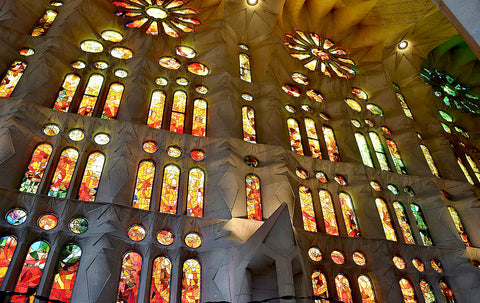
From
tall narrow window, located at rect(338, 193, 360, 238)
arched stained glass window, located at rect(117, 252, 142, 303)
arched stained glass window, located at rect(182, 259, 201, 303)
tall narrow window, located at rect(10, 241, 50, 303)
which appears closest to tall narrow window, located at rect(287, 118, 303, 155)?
tall narrow window, located at rect(338, 193, 360, 238)

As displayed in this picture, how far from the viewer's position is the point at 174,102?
1502cm

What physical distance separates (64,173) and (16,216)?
5.79ft

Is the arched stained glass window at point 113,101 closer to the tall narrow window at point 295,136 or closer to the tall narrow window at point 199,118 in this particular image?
the tall narrow window at point 199,118

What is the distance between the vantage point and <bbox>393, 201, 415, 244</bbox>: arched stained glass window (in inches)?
567

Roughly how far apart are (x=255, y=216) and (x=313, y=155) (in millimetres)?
4363

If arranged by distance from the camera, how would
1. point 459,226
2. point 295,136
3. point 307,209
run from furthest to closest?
point 295,136, point 459,226, point 307,209

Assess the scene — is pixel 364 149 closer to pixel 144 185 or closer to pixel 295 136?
pixel 295 136

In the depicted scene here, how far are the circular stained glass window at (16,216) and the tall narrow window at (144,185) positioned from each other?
2.63 meters

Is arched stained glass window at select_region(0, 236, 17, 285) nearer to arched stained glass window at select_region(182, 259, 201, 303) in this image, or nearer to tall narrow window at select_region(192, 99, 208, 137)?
arched stained glass window at select_region(182, 259, 201, 303)

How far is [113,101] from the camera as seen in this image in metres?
14.1

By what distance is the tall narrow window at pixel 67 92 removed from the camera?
13398mm

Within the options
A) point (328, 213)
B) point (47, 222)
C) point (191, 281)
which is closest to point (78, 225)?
point (47, 222)

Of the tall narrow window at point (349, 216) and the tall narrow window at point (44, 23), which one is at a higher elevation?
the tall narrow window at point (44, 23)

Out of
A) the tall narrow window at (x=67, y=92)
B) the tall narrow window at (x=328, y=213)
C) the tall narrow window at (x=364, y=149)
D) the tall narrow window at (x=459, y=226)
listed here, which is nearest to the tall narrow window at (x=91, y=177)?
the tall narrow window at (x=67, y=92)
